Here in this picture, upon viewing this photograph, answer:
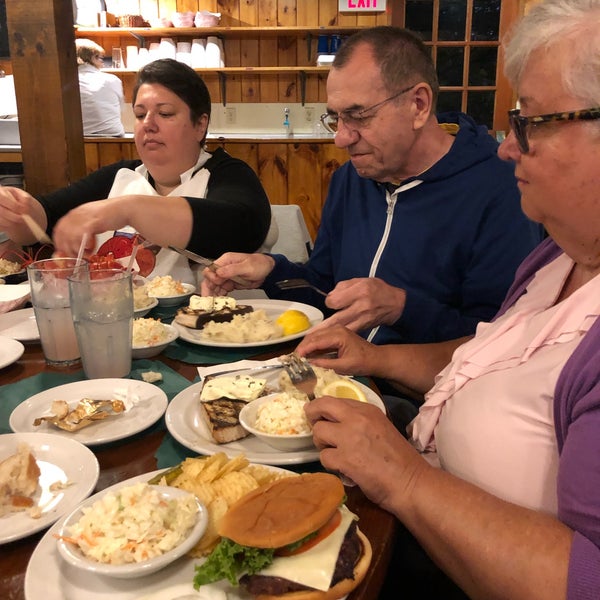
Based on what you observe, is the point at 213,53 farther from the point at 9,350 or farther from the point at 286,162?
the point at 9,350

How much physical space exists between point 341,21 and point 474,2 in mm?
1433

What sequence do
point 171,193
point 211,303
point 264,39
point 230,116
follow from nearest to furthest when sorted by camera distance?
point 211,303, point 171,193, point 264,39, point 230,116

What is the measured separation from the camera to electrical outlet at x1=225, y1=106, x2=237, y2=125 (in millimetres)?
7367

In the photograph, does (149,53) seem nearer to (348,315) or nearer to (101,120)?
(101,120)

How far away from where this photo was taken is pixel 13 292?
212 centimetres

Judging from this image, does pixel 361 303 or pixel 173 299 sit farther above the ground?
pixel 361 303

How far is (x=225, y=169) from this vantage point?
2912 mm

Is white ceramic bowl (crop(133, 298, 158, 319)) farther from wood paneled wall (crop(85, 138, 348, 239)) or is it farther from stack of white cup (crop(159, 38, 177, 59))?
stack of white cup (crop(159, 38, 177, 59))

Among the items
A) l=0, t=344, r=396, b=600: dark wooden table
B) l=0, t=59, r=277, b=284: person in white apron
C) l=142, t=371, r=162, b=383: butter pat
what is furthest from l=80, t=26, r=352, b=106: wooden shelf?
l=0, t=344, r=396, b=600: dark wooden table

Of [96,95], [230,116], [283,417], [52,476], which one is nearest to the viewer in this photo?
[52,476]

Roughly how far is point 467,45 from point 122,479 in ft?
22.6

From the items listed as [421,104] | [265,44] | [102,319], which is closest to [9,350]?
[102,319]

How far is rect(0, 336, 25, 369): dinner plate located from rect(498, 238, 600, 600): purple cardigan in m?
1.26

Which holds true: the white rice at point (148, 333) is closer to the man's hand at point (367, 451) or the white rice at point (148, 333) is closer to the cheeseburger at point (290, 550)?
the man's hand at point (367, 451)
